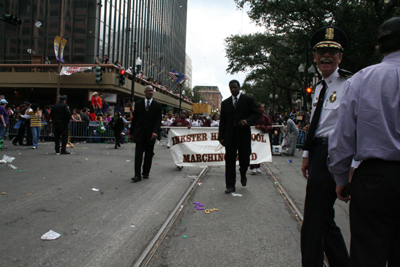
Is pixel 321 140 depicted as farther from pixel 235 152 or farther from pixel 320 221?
pixel 235 152

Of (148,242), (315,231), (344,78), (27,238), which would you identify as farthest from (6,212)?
(344,78)

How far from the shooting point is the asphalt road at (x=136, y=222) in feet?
10.1

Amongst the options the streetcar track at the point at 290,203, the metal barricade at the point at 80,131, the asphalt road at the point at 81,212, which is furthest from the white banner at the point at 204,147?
the metal barricade at the point at 80,131

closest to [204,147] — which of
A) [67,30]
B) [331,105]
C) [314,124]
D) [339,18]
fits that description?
[314,124]

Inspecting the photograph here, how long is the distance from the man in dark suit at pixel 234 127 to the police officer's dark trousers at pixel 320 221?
3281 mm

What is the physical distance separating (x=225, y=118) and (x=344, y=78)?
3526 millimetres

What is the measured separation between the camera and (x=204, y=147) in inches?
337

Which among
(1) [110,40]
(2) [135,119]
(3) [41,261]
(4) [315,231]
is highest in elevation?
(1) [110,40]

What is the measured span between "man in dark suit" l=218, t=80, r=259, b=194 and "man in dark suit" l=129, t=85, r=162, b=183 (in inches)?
69.5

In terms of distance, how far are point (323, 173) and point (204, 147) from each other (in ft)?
20.1

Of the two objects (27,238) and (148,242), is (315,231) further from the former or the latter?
(27,238)

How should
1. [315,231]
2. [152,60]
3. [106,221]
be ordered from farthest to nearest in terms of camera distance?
[152,60], [106,221], [315,231]

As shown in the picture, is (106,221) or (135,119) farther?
(135,119)

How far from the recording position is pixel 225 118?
19.7 ft
